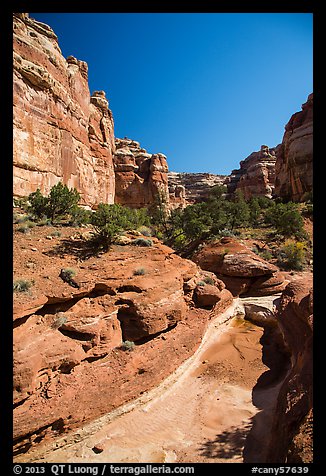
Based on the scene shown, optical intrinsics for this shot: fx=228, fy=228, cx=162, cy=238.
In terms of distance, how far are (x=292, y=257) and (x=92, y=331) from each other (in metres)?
17.8

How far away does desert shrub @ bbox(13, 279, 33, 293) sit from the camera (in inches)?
260

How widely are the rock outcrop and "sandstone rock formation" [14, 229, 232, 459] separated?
34.2m

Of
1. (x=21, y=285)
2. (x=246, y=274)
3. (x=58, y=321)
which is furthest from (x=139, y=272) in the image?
(x=246, y=274)

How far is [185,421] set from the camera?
21.1 feet

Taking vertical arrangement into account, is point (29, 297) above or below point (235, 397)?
above

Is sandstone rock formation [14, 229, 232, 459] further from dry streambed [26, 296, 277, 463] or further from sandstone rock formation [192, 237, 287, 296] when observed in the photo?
sandstone rock formation [192, 237, 287, 296]

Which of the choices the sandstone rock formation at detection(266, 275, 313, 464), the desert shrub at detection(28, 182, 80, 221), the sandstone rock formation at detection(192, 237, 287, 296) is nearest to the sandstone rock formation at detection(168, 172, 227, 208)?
the sandstone rock formation at detection(192, 237, 287, 296)

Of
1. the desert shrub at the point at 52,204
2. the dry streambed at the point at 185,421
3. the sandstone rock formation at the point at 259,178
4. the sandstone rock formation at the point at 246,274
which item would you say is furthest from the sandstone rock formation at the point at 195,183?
the dry streambed at the point at 185,421

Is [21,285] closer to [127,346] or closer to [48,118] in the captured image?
[127,346]

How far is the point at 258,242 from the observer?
23172mm

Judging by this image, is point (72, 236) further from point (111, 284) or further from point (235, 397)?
point (235, 397)

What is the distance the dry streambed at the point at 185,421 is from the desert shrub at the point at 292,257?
11.7m

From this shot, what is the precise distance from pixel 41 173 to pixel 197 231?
52.2ft
